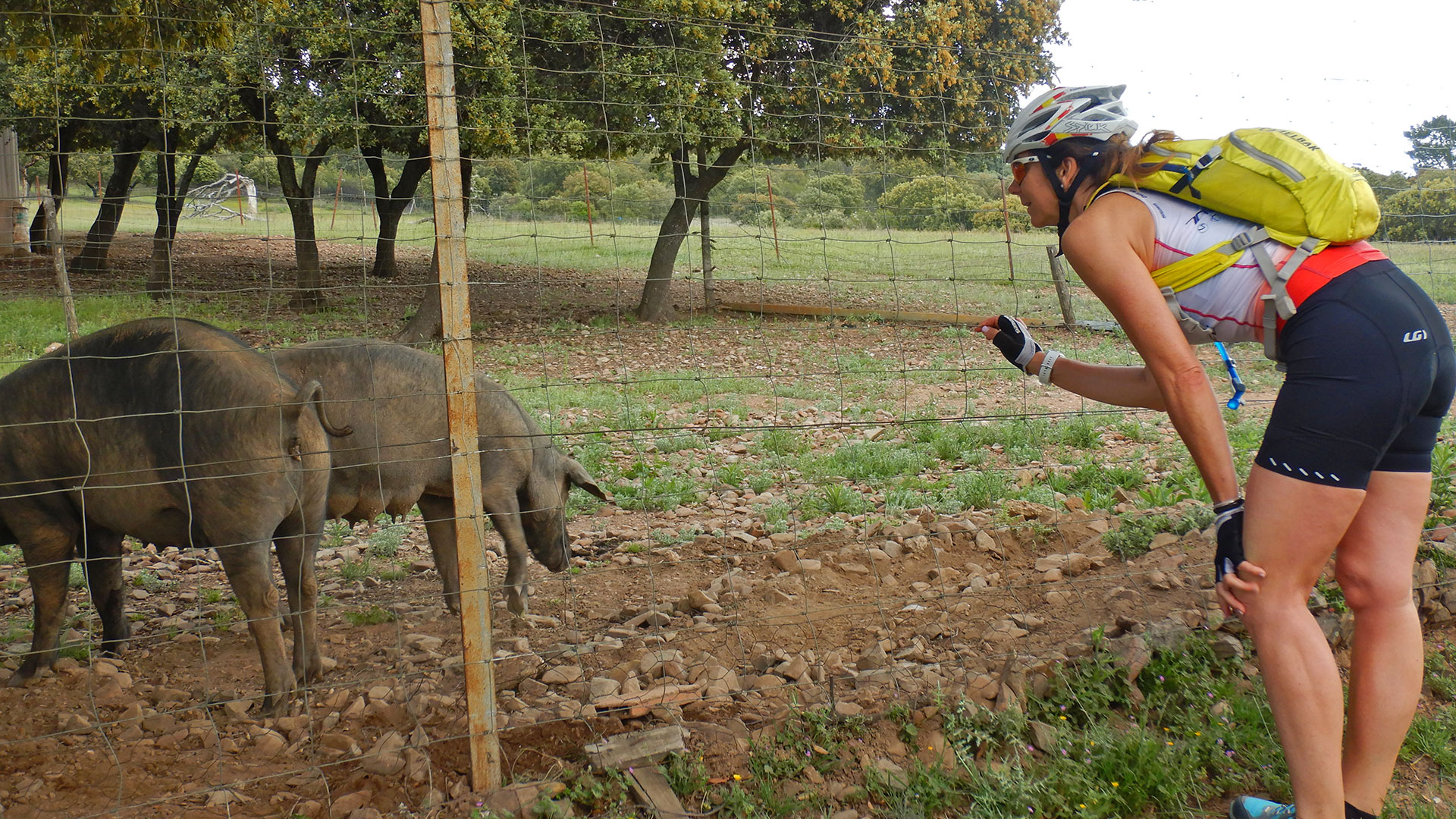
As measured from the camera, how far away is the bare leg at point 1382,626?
106 inches

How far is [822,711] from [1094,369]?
152 cm

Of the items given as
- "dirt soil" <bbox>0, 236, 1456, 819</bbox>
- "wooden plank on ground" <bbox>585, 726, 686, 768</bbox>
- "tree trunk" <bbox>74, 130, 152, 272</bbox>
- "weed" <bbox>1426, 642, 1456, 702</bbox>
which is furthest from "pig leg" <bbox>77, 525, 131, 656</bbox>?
"tree trunk" <bbox>74, 130, 152, 272</bbox>

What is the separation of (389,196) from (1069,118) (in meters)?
10.3

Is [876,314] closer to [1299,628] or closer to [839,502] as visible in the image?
[839,502]

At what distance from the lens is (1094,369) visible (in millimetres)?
3387

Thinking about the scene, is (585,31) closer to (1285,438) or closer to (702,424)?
(702,424)

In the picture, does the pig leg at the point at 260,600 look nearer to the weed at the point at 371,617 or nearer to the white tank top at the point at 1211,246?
the weed at the point at 371,617

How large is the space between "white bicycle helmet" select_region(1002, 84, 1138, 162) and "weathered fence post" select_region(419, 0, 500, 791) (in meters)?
1.68

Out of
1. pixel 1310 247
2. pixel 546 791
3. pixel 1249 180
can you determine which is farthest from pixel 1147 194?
pixel 546 791

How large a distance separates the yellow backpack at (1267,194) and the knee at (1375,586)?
66 centimetres

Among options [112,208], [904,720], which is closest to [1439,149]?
[904,720]

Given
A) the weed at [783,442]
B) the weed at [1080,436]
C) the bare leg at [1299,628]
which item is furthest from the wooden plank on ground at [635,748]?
the weed at [1080,436]

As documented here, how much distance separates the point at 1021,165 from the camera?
2.92m

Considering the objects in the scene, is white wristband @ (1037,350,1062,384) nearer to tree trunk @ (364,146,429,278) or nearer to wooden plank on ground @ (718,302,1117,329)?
tree trunk @ (364,146,429,278)
